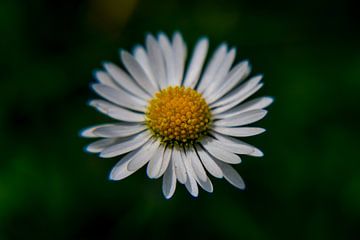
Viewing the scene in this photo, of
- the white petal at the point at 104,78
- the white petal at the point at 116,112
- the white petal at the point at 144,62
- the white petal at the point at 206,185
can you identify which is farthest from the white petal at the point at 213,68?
the white petal at the point at 206,185

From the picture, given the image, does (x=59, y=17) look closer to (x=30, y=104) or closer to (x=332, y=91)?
(x=30, y=104)

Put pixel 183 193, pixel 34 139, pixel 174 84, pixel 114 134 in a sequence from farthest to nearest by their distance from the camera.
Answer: pixel 34 139, pixel 183 193, pixel 174 84, pixel 114 134

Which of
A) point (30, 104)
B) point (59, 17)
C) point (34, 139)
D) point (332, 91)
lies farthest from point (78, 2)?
point (332, 91)

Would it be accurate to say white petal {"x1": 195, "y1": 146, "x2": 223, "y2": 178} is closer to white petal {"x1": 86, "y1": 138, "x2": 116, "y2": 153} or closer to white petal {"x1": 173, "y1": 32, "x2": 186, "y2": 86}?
white petal {"x1": 86, "y1": 138, "x2": 116, "y2": 153}

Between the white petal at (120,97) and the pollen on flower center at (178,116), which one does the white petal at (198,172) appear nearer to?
the pollen on flower center at (178,116)

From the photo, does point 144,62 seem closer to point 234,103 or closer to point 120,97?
point 120,97

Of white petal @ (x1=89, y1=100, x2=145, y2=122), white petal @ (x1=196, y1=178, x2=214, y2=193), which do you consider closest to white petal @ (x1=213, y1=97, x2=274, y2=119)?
white petal @ (x1=89, y1=100, x2=145, y2=122)

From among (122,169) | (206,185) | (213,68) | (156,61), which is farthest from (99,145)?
(213,68)
